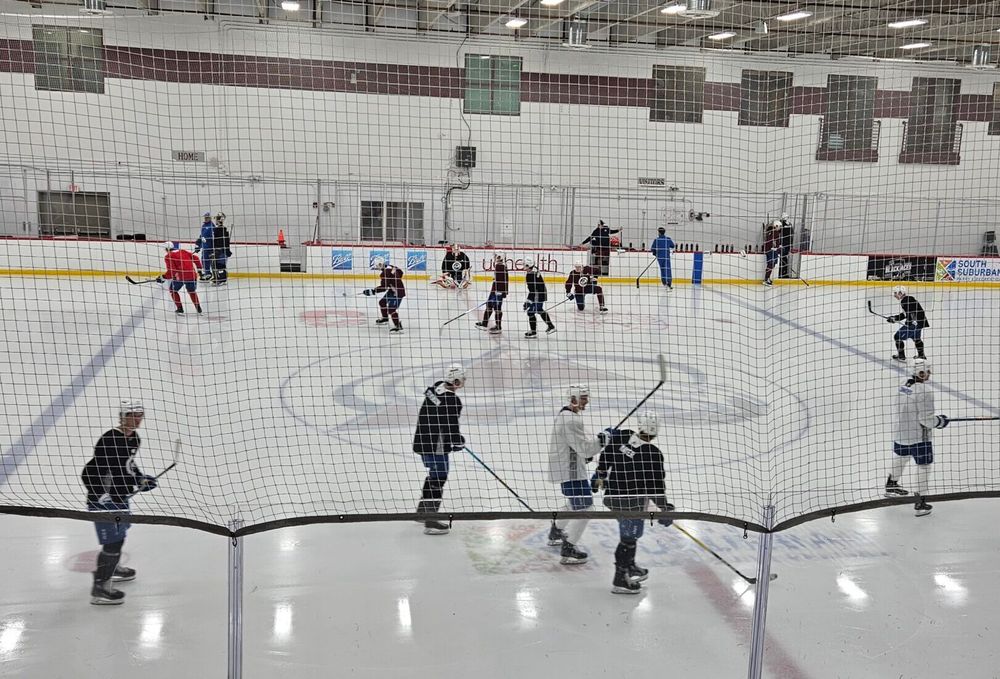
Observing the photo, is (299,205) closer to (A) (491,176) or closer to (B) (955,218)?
(A) (491,176)

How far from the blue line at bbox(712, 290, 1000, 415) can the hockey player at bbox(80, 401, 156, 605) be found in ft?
24.7

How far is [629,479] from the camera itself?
516 cm

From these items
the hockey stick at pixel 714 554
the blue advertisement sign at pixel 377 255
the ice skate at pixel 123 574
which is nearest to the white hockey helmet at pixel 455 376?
the hockey stick at pixel 714 554

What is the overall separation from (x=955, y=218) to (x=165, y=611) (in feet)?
72.8

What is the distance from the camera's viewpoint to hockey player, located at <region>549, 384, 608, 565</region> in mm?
5332

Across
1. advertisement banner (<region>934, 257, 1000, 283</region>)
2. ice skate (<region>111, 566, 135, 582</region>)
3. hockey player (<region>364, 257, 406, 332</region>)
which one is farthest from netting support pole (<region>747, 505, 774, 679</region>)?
advertisement banner (<region>934, 257, 1000, 283</region>)

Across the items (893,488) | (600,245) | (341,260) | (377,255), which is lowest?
(893,488)

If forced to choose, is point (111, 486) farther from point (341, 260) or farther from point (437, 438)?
point (341, 260)

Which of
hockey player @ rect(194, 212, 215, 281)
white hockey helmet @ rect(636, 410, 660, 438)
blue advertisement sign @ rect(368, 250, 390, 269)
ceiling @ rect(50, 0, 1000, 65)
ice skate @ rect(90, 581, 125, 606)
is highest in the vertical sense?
ceiling @ rect(50, 0, 1000, 65)

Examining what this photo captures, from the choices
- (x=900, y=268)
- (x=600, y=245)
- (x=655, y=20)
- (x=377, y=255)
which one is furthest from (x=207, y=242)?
(x=900, y=268)

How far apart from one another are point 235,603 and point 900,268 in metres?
18.6

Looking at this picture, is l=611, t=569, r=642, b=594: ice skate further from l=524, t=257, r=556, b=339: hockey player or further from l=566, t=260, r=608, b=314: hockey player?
l=566, t=260, r=608, b=314: hockey player

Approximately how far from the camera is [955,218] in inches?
854

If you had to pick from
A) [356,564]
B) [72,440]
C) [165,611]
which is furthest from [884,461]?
[72,440]
